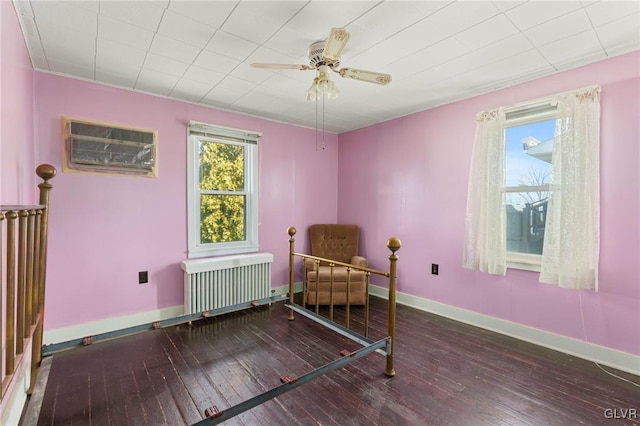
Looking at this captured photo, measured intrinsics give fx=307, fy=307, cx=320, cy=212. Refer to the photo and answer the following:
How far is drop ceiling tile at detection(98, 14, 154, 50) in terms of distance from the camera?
1.97 metres

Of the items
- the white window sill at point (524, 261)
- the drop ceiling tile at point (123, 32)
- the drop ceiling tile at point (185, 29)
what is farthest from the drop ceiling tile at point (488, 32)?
the drop ceiling tile at point (123, 32)

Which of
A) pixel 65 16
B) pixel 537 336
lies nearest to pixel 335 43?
pixel 65 16

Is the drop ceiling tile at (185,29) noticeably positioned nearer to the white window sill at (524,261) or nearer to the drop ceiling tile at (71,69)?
the drop ceiling tile at (71,69)

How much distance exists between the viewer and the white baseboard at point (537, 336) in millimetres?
2386

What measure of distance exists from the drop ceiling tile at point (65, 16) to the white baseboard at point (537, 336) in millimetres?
3961

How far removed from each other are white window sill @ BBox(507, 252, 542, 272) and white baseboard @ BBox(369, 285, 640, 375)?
22.0 inches

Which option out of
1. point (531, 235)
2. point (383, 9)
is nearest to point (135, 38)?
point (383, 9)

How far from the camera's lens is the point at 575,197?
2.51 meters

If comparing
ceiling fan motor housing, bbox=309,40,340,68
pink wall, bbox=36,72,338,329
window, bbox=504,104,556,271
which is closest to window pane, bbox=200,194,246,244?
pink wall, bbox=36,72,338,329

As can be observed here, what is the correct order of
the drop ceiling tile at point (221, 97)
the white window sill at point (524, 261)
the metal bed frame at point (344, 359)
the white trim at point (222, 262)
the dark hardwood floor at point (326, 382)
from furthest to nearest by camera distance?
Answer: the white trim at point (222, 262) → the drop ceiling tile at point (221, 97) → the white window sill at point (524, 261) → the dark hardwood floor at point (326, 382) → the metal bed frame at point (344, 359)

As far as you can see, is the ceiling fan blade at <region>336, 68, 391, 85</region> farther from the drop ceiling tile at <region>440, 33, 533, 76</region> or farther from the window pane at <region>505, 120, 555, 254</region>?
the window pane at <region>505, 120, 555, 254</region>

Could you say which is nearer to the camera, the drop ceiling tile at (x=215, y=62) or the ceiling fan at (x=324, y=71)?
the ceiling fan at (x=324, y=71)

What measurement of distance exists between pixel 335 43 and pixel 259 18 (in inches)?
21.0

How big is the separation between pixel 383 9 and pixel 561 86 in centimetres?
191
